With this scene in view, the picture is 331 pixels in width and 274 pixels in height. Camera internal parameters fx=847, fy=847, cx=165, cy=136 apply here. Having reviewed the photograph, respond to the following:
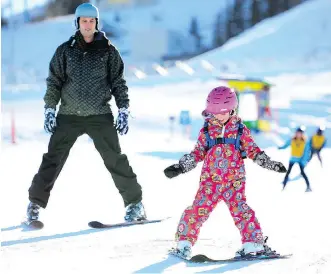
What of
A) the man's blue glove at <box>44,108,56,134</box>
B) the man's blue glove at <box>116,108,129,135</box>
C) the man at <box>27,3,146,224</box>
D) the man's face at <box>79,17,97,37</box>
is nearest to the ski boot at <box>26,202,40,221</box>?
the man at <box>27,3,146,224</box>

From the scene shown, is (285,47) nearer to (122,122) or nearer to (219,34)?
(219,34)

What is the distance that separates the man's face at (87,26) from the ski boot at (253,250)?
2046mm

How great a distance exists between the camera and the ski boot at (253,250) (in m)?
5.10

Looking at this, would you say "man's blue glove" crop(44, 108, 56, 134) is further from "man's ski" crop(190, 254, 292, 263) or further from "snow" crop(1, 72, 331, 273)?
"man's ski" crop(190, 254, 292, 263)

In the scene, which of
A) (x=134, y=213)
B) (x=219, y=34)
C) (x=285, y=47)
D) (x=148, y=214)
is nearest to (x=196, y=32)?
(x=219, y=34)

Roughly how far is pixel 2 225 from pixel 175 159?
8366 mm

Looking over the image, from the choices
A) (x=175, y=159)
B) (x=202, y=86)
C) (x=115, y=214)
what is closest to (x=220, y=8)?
(x=202, y=86)

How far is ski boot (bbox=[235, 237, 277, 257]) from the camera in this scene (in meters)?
5.10

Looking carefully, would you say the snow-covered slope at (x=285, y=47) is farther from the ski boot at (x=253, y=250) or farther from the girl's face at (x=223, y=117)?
the ski boot at (x=253, y=250)

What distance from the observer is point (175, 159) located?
14.6m

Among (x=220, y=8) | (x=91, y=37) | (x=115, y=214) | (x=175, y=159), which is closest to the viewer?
(x=91, y=37)

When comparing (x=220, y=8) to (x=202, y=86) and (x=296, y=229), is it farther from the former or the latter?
(x=296, y=229)

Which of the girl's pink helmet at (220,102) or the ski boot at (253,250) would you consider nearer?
the ski boot at (253,250)

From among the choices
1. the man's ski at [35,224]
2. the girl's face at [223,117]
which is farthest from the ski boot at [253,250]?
the man's ski at [35,224]
